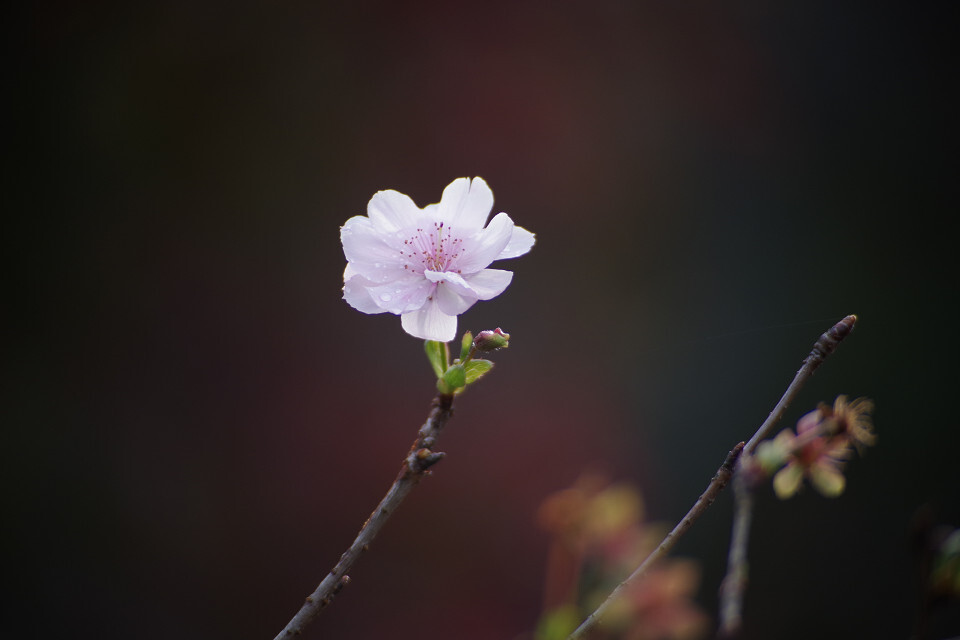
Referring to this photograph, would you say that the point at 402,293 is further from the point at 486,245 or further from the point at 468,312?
the point at 468,312

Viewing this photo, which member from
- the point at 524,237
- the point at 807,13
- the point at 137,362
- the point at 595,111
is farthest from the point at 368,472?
the point at 807,13

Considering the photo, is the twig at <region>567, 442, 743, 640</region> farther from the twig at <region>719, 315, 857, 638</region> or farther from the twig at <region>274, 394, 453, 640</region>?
the twig at <region>274, 394, 453, 640</region>

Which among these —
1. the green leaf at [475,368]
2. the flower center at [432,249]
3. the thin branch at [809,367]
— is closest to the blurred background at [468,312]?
the flower center at [432,249]

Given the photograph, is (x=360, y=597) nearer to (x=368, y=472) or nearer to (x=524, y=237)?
(x=368, y=472)

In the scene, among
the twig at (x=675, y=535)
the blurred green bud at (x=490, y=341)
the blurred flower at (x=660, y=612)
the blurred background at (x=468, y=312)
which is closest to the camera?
the twig at (x=675, y=535)

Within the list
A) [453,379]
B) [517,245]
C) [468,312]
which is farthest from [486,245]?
[468,312]

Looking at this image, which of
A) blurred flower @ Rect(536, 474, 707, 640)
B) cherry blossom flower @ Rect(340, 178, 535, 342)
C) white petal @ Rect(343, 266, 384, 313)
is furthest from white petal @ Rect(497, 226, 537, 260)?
blurred flower @ Rect(536, 474, 707, 640)

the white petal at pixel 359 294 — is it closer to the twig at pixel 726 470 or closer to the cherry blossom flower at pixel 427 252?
the cherry blossom flower at pixel 427 252
